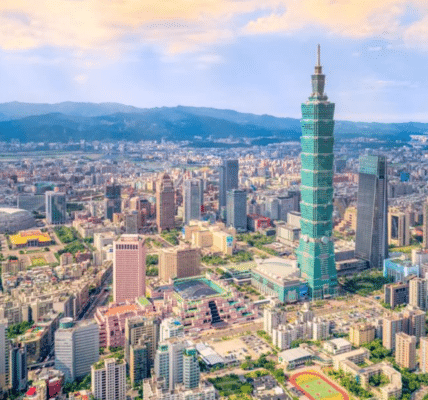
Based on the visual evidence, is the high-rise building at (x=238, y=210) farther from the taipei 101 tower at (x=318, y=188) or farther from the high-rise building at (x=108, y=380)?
the high-rise building at (x=108, y=380)

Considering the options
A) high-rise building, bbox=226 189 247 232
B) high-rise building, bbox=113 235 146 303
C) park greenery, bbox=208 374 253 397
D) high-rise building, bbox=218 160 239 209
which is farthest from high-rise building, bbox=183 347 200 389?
high-rise building, bbox=218 160 239 209

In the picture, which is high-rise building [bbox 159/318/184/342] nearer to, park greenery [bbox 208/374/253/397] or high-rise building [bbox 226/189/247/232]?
park greenery [bbox 208/374/253/397]

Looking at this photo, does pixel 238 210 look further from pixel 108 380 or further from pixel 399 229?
pixel 108 380

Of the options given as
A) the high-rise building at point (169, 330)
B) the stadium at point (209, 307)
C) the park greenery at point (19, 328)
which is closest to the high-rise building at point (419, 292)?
the stadium at point (209, 307)

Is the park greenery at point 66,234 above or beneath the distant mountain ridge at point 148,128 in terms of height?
beneath

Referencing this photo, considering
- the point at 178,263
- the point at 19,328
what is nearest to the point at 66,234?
the point at 178,263
